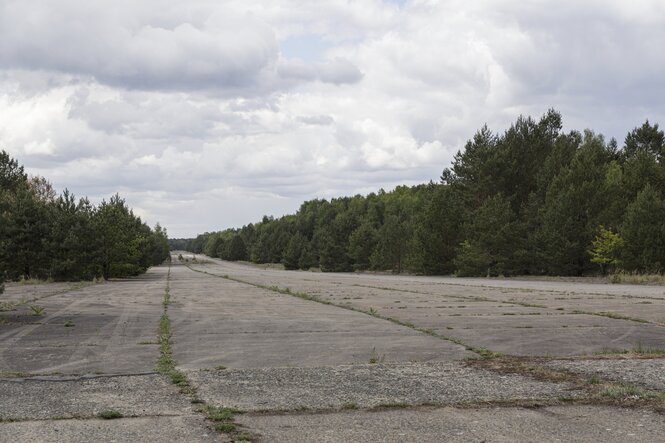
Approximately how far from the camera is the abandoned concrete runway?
6.50 m

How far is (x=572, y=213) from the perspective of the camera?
167 feet

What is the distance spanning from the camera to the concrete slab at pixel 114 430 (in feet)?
19.9

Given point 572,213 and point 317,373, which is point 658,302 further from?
point 572,213

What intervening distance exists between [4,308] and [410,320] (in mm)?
12686

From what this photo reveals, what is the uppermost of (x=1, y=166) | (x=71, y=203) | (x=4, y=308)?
(x=1, y=166)

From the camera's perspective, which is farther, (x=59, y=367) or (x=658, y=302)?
(x=658, y=302)

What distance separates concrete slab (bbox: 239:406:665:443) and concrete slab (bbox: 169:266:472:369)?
11.8 feet

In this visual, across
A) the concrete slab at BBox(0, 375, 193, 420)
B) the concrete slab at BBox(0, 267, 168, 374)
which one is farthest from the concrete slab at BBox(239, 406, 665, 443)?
the concrete slab at BBox(0, 267, 168, 374)

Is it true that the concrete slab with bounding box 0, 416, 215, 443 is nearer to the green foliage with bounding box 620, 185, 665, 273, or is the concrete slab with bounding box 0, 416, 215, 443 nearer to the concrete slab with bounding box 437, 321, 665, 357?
the concrete slab with bounding box 437, 321, 665, 357

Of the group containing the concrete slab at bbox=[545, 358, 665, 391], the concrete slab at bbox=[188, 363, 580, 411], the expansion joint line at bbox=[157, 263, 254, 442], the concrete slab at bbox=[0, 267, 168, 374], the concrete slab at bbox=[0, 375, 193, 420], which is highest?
the concrete slab at bbox=[545, 358, 665, 391]

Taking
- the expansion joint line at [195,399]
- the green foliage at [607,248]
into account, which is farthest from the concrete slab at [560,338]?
the green foliage at [607,248]

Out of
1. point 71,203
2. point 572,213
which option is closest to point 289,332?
point 71,203

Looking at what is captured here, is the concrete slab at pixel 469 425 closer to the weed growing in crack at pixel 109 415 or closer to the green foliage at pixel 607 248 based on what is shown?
the weed growing in crack at pixel 109 415

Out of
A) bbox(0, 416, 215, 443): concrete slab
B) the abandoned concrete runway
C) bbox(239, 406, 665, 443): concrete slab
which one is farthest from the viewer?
the abandoned concrete runway
